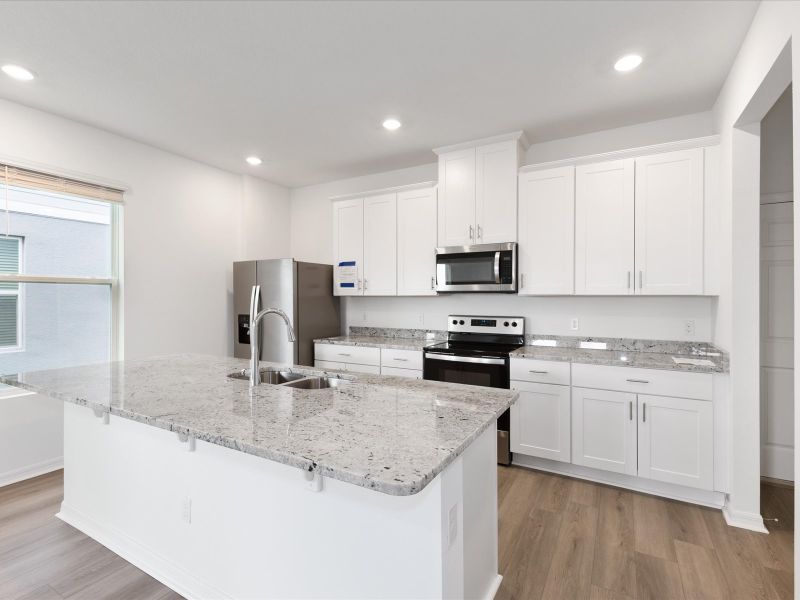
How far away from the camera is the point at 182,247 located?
392 centimetres

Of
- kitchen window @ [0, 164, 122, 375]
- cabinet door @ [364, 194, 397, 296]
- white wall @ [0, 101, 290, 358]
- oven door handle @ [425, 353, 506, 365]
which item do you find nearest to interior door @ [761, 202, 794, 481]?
oven door handle @ [425, 353, 506, 365]

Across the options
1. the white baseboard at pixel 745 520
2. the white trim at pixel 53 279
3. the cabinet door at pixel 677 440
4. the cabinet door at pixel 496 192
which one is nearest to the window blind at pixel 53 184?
the white trim at pixel 53 279

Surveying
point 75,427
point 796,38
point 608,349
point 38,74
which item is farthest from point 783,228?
point 38,74

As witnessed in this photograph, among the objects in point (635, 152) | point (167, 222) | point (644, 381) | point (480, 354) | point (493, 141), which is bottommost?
point (644, 381)

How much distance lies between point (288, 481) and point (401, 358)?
7.10ft

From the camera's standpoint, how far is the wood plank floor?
1836 mm

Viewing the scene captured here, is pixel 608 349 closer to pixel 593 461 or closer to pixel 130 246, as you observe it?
pixel 593 461

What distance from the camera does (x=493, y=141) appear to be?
11.1 ft

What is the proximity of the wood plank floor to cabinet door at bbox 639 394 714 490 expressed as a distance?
0.19 meters

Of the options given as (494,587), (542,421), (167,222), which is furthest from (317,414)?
(167,222)

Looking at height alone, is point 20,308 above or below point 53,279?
below

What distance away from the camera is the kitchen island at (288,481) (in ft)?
3.97

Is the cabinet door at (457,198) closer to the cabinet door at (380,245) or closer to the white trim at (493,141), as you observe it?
the white trim at (493,141)

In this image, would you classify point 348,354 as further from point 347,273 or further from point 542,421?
point 542,421
